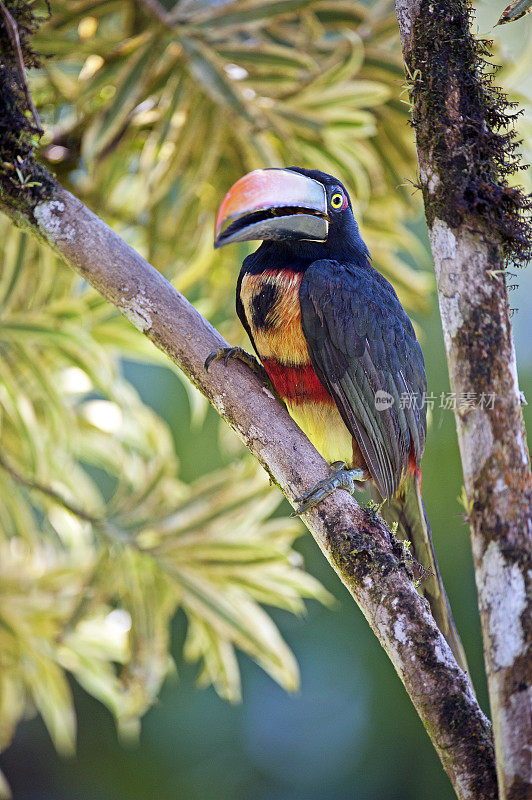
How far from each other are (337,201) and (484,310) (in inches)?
32.2

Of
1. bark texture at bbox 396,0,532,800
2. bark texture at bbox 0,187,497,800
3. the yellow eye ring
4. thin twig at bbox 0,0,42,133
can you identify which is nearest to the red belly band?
bark texture at bbox 0,187,497,800

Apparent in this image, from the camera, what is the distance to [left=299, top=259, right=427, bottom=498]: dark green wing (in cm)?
173

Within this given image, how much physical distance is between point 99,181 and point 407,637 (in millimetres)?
2042

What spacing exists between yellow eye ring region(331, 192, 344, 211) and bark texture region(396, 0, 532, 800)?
586 millimetres

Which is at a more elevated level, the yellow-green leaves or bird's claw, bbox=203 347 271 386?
the yellow-green leaves

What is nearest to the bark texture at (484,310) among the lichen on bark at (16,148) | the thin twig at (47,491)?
the lichen on bark at (16,148)

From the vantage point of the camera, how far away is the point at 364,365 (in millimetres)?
1741

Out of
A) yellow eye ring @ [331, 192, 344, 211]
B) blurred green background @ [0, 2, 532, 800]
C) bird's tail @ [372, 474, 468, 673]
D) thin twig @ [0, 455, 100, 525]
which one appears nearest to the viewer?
bird's tail @ [372, 474, 468, 673]


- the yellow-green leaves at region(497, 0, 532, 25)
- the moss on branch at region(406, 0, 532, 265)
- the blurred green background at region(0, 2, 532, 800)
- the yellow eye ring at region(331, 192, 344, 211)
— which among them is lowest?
the blurred green background at region(0, 2, 532, 800)

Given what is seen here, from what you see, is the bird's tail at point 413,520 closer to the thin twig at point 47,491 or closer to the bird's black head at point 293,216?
the bird's black head at point 293,216

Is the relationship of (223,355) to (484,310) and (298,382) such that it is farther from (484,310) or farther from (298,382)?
(484,310)

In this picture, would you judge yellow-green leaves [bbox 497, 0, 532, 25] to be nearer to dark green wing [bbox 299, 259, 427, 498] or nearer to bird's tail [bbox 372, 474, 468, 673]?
dark green wing [bbox 299, 259, 427, 498]

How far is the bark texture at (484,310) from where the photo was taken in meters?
1.08

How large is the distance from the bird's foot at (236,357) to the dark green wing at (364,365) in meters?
0.14
